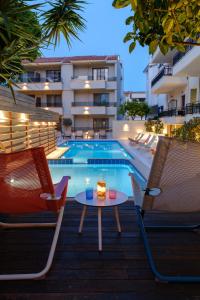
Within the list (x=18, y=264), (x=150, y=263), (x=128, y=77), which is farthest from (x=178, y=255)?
(x=128, y=77)

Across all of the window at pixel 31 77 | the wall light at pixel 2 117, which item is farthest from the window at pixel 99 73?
the wall light at pixel 2 117

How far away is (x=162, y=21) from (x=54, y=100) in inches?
879

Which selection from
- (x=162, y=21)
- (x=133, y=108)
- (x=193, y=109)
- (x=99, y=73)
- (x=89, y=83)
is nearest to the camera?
(x=162, y=21)

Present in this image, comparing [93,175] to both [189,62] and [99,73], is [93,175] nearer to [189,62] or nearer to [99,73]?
[189,62]

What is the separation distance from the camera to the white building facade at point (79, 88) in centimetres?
2155

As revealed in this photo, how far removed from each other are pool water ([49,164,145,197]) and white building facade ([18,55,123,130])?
1307 centimetres

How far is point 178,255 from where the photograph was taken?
237 cm

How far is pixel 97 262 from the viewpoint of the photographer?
88.9 inches

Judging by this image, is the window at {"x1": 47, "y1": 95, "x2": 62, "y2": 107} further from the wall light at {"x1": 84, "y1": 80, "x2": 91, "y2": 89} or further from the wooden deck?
the wooden deck

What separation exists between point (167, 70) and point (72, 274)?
15.4 meters

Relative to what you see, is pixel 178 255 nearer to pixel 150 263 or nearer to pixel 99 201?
pixel 150 263

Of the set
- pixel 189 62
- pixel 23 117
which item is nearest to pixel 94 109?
pixel 189 62

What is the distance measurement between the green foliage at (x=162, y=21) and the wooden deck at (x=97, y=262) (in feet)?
6.12

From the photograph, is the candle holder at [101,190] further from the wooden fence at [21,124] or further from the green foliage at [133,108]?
the green foliage at [133,108]
